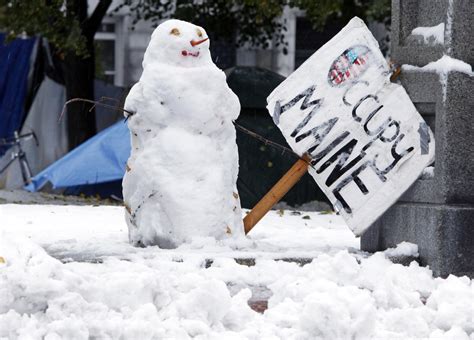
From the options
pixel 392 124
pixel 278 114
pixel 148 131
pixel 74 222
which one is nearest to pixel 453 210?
pixel 392 124

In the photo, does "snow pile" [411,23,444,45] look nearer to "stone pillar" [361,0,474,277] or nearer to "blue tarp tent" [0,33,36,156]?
"stone pillar" [361,0,474,277]

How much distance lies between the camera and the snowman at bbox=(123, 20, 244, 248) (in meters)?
9.15

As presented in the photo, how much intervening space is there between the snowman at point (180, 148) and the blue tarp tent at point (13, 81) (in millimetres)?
11997

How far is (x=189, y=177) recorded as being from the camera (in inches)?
361

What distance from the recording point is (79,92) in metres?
19.7

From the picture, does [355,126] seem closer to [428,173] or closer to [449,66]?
[428,173]

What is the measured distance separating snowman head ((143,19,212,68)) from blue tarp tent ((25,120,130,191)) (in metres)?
8.11

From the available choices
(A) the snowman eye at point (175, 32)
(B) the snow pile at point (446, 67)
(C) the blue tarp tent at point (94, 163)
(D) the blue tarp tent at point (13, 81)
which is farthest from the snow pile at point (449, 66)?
(D) the blue tarp tent at point (13, 81)

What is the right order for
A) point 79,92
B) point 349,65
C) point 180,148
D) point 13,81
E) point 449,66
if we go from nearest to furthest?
1. point 449,66
2. point 180,148
3. point 349,65
4. point 79,92
5. point 13,81

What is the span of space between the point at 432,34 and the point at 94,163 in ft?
30.3

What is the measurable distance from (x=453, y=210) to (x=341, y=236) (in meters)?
2.50

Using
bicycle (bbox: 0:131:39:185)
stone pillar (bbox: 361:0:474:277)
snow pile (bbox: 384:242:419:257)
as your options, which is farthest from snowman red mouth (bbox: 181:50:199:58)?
bicycle (bbox: 0:131:39:185)

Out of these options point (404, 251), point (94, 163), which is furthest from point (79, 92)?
point (404, 251)

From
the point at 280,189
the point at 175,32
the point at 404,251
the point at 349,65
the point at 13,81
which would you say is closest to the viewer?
the point at 404,251
